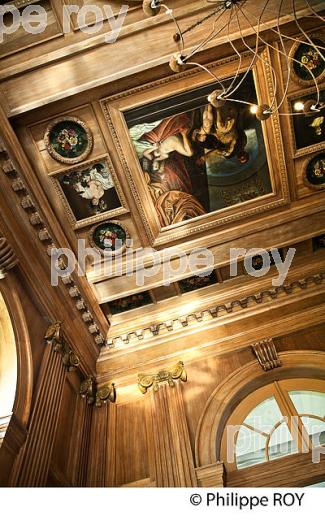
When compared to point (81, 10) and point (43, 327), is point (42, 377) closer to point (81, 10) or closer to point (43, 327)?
point (43, 327)

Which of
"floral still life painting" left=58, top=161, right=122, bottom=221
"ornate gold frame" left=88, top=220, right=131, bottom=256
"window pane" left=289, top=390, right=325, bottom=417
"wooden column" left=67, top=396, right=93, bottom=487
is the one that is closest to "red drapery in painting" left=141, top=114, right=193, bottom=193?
"floral still life painting" left=58, top=161, right=122, bottom=221

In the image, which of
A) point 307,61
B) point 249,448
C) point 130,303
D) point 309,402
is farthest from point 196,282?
point 307,61

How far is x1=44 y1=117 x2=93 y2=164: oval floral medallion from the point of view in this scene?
18.3ft

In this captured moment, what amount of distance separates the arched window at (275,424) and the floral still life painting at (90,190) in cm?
Result: 370

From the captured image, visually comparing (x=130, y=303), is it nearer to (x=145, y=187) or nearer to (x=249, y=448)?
(x=145, y=187)

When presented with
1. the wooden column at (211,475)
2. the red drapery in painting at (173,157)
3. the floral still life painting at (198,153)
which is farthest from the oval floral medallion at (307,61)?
the wooden column at (211,475)

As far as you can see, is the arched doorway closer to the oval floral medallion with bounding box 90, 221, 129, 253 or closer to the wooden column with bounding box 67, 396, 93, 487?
the wooden column with bounding box 67, 396, 93, 487

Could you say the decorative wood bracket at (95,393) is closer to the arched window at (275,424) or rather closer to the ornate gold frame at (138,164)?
the arched window at (275,424)

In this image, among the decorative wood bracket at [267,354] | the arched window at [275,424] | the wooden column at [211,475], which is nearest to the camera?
the wooden column at [211,475]

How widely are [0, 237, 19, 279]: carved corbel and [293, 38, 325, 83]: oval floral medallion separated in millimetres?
4631

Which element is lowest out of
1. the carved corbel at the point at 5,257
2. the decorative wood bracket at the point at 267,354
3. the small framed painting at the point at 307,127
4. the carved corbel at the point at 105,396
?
the carved corbel at the point at 105,396

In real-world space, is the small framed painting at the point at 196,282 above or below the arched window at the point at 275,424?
above

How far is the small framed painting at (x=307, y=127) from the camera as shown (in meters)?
5.77
